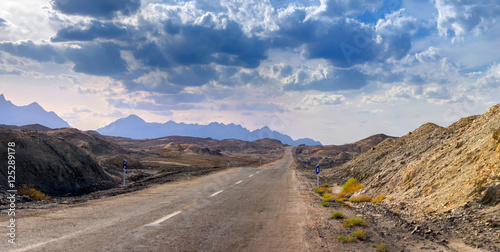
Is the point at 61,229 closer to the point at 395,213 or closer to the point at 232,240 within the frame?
the point at 232,240

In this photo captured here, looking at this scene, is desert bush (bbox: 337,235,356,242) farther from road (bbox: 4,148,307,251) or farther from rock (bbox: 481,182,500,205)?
rock (bbox: 481,182,500,205)

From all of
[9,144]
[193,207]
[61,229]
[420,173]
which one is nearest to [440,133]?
[420,173]

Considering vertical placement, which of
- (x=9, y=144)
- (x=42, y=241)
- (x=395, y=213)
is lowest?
(x=395, y=213)

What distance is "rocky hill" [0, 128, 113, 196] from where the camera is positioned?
14.4m

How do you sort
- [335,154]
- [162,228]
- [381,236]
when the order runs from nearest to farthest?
[162,228] → [381,236] → [335,154]

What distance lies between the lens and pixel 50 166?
16.0 meters

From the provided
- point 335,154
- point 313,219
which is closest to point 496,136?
point 313,219

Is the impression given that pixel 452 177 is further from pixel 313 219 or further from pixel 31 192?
pixel 31 192

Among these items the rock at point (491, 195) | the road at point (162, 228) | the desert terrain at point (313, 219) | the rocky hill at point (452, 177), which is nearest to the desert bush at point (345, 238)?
the desert terrain at point (313, 219)

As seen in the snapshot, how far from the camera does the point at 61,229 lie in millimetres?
6691

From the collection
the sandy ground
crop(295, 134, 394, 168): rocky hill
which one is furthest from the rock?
crop(295, 134, 394, 168): rocky hill

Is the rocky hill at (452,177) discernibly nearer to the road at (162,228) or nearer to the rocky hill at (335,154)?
the road at (162,228)

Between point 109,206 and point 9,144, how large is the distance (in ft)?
28.4

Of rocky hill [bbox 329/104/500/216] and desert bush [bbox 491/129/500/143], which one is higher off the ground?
desert bush [bbox 491/129/500/143]
